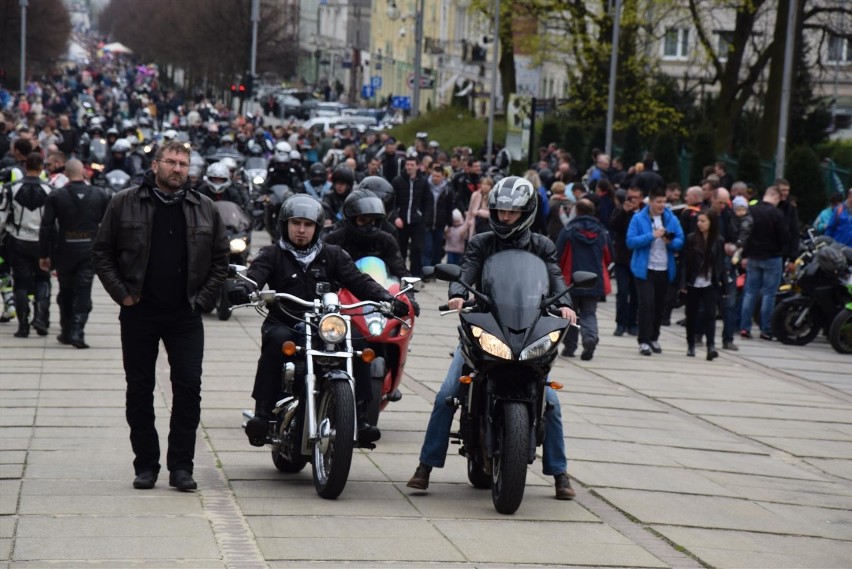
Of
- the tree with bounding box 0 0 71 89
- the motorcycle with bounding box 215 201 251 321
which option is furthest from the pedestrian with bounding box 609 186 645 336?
the tree with bounding box 0 0 71 89

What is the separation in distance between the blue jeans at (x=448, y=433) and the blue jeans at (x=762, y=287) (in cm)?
1055

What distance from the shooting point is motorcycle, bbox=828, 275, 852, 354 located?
18297 millimetres

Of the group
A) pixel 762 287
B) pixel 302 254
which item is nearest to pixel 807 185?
pixel 762 287

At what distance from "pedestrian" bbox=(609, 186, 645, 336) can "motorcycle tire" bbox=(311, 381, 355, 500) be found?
1006 cm

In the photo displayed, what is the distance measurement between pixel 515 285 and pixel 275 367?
1.45m

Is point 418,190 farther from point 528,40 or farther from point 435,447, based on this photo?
point 528,40

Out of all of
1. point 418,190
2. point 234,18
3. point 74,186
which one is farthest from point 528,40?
point 234,18

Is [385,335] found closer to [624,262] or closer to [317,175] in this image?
[624,262]

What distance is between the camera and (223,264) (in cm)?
874

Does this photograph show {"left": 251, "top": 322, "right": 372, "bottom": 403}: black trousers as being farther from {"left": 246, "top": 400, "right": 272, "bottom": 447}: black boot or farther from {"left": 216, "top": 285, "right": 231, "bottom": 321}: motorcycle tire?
{"left": 216, "top": 285, "right": 231, "bottom": 321}: motorcycle tire

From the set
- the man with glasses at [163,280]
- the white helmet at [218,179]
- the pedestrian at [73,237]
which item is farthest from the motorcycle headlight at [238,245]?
the man with glasses at [163,280]

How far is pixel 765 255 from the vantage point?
18844 millimetres

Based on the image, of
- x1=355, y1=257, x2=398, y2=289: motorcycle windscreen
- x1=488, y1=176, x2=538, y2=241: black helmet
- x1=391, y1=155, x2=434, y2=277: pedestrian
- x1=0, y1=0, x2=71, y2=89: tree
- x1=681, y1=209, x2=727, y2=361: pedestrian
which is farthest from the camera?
x1=0, y1=0, x2=71, y2=89: tree

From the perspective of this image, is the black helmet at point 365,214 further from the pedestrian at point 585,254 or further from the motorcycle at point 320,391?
the pedestrian at point 585,254
